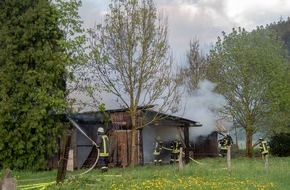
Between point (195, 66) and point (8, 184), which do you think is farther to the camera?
point (195, 66)

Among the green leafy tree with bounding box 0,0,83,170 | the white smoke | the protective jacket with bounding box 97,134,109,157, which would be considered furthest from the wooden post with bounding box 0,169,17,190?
the white smoke

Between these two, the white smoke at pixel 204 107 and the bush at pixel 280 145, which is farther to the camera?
the bush at pixel 280 145

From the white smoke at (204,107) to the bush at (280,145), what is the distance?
12.5 ft

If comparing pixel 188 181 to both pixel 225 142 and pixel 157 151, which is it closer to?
pixel 157 151

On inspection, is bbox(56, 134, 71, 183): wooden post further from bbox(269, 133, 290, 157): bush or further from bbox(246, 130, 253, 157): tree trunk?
bbox(269, 133, 290, 157): bush

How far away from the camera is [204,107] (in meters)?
36.7

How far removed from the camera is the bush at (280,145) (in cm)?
3684

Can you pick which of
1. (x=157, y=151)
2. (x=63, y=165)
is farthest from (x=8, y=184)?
(x=157, y=151)

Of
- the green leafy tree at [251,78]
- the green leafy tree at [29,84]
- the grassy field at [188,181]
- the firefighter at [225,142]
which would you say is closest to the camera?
the grassy field at [188,181]

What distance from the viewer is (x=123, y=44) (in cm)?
2483

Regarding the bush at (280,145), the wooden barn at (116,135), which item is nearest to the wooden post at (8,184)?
the wooden barn at (116,135)

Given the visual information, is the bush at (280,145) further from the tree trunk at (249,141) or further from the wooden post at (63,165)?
the wooden post at (63,165)

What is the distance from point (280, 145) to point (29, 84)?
20.9 m

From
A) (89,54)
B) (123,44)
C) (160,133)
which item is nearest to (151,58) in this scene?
(123,44)
